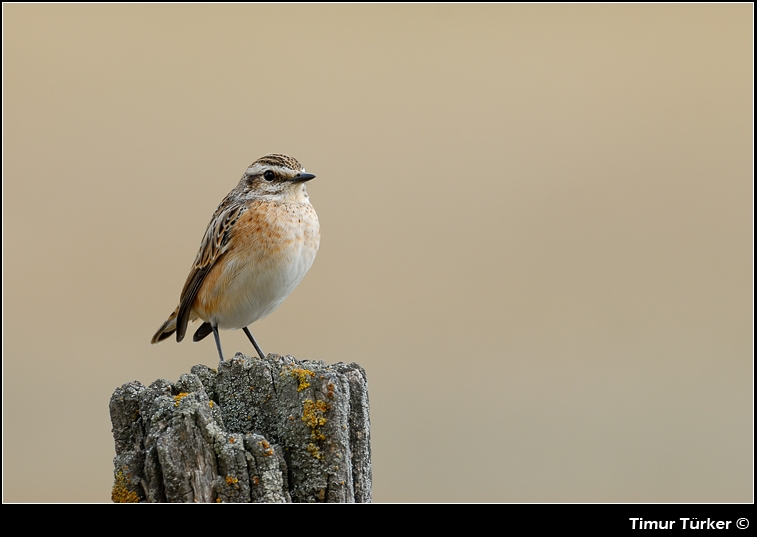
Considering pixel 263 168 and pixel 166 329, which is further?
pixel 166 329

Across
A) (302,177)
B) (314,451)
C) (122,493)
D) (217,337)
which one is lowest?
(122,493)

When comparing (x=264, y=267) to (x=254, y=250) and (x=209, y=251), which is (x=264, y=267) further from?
(x=209, y=251)

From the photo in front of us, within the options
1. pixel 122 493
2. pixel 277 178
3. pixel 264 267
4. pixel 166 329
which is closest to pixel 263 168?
pixel 277 178

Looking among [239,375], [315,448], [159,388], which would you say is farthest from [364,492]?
[159,388]

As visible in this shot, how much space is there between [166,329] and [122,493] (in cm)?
390

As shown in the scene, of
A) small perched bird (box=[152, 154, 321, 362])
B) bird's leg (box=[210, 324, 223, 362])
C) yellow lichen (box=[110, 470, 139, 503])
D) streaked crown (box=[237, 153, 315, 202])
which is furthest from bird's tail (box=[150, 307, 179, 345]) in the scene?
yellow lichen (box=[110, 470, 139, 503])

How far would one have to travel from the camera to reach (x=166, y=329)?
746 cm

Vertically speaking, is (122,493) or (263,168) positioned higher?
(263,168)

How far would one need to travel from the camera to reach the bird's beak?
6840 mm

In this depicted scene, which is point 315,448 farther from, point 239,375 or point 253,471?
point 239,375

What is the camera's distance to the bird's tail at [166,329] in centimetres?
739

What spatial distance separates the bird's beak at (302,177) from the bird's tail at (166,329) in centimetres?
172

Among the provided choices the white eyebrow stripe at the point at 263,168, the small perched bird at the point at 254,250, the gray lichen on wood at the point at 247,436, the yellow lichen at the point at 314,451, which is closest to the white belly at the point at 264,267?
the small perched bird at the point at 254,250

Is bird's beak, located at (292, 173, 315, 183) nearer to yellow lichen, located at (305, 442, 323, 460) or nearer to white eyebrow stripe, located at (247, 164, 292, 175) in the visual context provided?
white eyebrow stripe, located at (247, 164, 292, 175)
